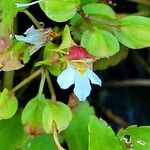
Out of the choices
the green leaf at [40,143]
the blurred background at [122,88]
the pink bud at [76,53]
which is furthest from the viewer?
the blurred background at [122,88]

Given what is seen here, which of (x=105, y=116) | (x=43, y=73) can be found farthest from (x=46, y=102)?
(x=105, y=116)

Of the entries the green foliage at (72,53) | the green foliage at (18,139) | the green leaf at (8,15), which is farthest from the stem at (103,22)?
the green foliage at (18,139)

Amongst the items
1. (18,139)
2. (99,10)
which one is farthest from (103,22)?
(18,139)

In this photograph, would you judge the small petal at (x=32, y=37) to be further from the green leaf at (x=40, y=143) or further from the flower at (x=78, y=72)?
the green leaf at (x=40, y=143)

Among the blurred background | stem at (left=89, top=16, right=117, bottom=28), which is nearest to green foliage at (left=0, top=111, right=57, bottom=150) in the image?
the blurred background

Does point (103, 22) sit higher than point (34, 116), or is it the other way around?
point (103, 22)

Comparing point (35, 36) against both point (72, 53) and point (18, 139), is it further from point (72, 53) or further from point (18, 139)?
point (18, 139)

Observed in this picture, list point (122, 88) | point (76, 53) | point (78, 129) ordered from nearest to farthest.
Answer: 1. point (76, 53)
2. point (78, 129)
3. point (122, 88)
